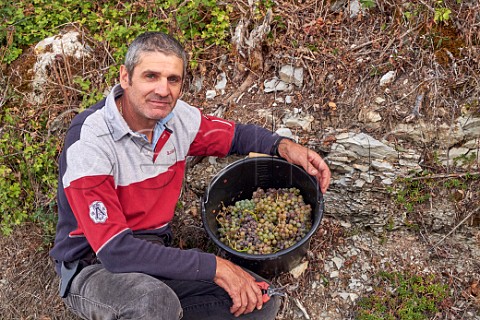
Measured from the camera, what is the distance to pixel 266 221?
3.14 m

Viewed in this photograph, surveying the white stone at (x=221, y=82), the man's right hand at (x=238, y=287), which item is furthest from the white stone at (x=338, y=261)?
the white stone at (x=221, y=82)

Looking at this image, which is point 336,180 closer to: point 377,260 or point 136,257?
point 377,260

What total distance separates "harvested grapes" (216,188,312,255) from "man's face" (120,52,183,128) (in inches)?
35.0

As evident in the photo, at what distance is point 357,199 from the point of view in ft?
11.1

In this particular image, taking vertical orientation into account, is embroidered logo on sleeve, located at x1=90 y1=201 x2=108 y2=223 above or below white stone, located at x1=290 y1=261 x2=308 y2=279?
above

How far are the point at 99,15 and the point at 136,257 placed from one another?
252cm

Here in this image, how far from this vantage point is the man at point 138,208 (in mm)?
2418

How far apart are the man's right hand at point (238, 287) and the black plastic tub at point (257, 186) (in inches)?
9.2

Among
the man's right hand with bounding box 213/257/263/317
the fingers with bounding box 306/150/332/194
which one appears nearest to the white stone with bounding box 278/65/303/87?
the fingers with bounding box 306/150/332/194

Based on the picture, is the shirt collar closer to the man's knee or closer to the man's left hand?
the man's knee

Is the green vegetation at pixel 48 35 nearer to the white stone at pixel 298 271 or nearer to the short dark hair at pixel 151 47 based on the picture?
the short dark hair at pixel 151 47

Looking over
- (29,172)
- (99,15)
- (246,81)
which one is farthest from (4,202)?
(246,81)

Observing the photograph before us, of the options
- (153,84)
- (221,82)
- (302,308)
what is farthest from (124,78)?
(302,308)

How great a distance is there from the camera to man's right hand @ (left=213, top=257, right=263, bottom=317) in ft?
8.29
